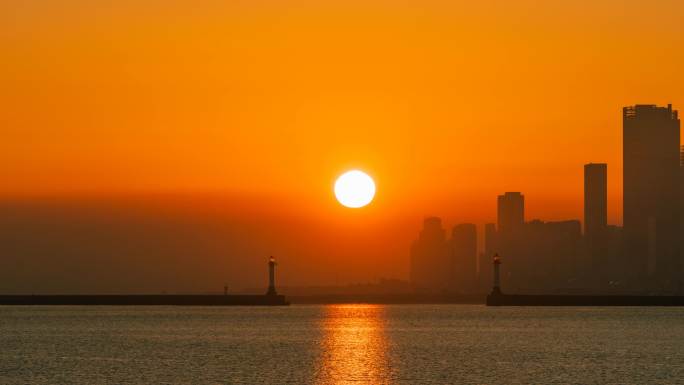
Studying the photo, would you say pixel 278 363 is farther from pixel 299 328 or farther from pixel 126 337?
pixel 299 328

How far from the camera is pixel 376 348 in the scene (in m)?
118

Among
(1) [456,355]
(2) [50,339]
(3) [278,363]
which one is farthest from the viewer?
(2) [50,339]

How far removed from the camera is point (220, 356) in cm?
10481

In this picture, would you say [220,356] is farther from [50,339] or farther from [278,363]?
[50,339]

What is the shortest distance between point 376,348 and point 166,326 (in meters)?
65.6

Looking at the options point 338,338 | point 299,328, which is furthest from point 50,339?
point 299,328

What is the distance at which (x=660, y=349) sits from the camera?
117938 mm

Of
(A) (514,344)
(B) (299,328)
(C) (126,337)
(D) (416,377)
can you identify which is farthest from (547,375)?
(B) (299,328)

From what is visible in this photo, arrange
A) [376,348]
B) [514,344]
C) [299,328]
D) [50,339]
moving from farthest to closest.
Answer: [299,328] → [50,339] → [514,344] → [376,348]

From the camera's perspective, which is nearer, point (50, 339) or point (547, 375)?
point (547, 375)

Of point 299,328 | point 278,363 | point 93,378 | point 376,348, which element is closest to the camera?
point 93,378

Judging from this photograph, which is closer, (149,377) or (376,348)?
(149,377)

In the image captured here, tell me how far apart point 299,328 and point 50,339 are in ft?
141

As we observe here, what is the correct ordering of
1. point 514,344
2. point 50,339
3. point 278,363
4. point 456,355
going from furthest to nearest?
point 50,339, point 514,344, point 456,355, point 278,363
